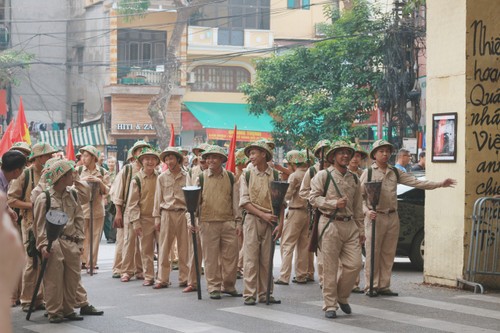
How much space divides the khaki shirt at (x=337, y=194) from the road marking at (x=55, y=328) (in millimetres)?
2768

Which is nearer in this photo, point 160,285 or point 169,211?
point 160,285

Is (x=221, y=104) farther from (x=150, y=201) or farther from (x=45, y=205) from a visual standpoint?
(x=45, y=205)

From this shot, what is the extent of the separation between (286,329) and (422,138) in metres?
19.2

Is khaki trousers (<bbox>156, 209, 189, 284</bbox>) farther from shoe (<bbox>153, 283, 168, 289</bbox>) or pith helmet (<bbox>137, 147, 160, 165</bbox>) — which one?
pith helmet (<bbox>137, 147, 160, 165</bbox>)

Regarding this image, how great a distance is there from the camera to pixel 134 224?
1428 centimetres

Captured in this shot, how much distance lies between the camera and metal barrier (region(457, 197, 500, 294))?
12.3m

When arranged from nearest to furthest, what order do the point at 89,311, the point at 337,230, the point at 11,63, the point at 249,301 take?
the point at 89,311
the point at 337,230
the point at 249,301
the point at 11,63

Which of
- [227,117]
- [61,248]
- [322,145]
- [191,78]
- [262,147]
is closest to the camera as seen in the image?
[61,248]

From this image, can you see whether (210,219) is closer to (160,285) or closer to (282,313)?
(160,285)

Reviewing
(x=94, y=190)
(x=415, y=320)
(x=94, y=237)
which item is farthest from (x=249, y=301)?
(x=94, y=237)

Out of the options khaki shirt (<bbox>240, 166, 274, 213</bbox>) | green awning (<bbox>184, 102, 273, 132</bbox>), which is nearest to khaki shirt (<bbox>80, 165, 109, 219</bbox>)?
khaki shirt (<bbox>240, 166, 274, 213</bbox>)

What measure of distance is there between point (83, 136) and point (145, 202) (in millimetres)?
32405

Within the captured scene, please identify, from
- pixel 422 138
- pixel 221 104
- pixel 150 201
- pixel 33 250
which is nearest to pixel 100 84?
pixel 221 104

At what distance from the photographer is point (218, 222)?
1223cm
